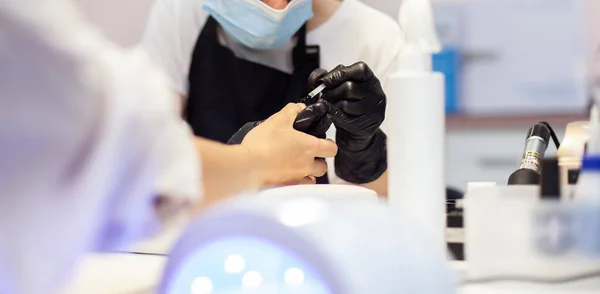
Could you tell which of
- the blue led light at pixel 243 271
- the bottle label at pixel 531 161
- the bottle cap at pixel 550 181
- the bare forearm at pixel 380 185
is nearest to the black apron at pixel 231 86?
the bare forearm at pixel 380 185

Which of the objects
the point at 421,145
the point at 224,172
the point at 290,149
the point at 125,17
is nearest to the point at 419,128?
the point at 421,145

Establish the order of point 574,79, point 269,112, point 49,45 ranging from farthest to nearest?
point 574,79 < point 269,112 < point 49,45

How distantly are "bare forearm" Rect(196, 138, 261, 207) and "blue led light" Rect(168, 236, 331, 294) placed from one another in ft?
0.22

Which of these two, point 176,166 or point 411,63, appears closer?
point 176,166

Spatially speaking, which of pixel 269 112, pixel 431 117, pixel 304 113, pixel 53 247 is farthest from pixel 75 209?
pixel 269 112

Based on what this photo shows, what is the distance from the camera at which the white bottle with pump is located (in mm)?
442

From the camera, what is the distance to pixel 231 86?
0.91 metres

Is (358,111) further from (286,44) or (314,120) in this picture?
(286,44)

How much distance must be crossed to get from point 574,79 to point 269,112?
0.91 m

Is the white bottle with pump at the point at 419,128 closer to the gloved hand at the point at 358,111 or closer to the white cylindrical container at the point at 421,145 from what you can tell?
the white cylindrical container at the point at 421,145

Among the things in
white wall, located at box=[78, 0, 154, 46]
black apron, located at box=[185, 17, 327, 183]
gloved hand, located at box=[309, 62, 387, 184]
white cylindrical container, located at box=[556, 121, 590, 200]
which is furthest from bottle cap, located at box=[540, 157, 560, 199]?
white wall, located at box=[78, 0, 154, 46]

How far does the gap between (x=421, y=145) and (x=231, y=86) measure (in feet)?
1.67

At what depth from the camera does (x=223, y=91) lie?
0.91 m

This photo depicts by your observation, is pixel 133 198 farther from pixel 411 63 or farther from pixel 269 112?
pixel 269 112
